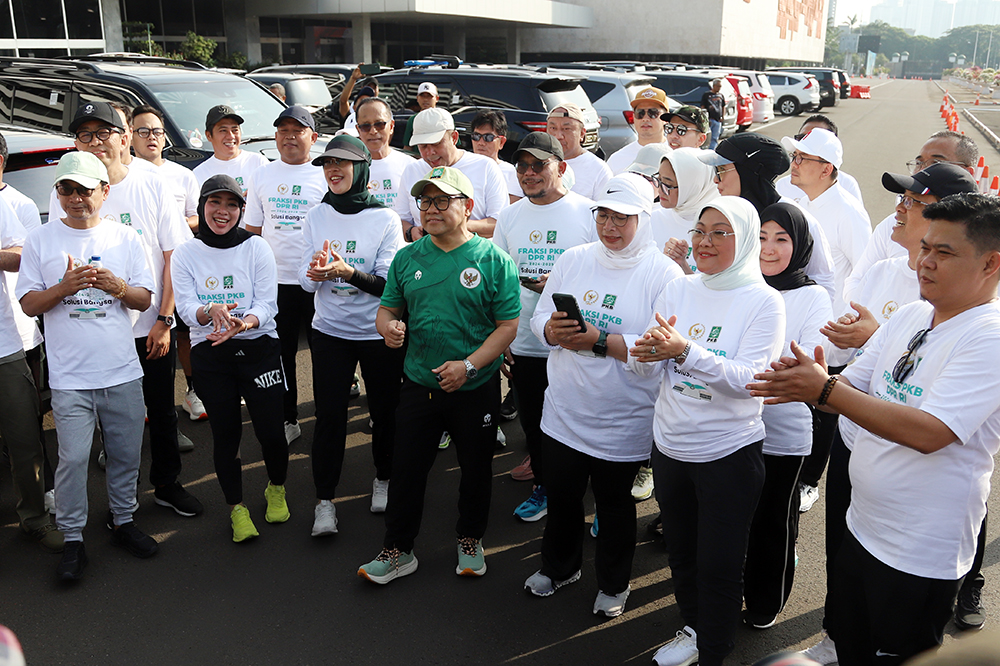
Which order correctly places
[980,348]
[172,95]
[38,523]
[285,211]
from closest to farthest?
[980,348] < [38,523] < [285,211] < [172,95]

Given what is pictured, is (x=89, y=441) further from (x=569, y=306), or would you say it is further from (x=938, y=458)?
(x=938, y=458)

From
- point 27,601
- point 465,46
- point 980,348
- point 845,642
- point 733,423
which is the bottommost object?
point 27,601

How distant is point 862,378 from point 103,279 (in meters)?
3.50

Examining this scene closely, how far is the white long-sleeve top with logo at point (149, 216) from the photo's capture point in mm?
4746

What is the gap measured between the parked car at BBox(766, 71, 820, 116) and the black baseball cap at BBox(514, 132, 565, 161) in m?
35.8

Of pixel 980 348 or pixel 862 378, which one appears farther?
pixel 862 378

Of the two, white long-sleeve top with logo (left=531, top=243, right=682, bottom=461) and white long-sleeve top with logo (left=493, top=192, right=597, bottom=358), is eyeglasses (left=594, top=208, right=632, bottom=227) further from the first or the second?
white long-sleeve top with logo (left=493, top=192, right=597, bottom=358)

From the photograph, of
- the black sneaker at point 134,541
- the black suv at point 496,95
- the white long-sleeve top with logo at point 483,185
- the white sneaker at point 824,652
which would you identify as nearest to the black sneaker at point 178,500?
the black sneaker at point 134,541

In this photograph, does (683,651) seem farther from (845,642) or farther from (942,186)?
(942,186)

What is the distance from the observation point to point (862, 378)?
285 cm

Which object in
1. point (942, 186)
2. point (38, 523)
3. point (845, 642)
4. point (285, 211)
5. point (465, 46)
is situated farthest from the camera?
point (465, 46)

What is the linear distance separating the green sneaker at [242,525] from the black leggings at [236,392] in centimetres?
6

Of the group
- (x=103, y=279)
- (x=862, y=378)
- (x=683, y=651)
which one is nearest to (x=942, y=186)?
(x=862, y=378)

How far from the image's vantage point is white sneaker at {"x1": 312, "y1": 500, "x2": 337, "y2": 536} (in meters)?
4.54
